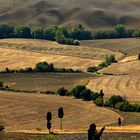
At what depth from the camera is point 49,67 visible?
155 m

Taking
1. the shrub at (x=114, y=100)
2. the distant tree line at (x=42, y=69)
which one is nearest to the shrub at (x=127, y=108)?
the shrub at (x=114, y=100)

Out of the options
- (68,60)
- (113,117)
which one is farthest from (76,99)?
(68,60)

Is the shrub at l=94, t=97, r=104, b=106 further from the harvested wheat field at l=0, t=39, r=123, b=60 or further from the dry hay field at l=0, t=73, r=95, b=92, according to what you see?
the harvested wheat field at l=0, t=39, r=123, b=60

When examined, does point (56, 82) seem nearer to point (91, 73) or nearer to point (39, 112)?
point (91, 73)

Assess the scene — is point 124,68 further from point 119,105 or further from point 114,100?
point 119,105

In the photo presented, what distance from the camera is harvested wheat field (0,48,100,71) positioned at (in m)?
164

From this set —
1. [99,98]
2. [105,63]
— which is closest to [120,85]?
[99,98]

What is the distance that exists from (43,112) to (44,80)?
40.4 m

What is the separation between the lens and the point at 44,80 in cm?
14212

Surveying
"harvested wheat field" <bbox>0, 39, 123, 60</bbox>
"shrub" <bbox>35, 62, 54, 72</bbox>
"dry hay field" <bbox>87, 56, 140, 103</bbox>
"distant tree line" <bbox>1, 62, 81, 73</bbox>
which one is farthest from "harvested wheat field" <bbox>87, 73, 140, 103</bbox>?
"harvested wheat field" <bbox>0, 39, 123, 60</bbox>

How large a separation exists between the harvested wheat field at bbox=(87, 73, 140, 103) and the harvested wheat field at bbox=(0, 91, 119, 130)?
10465 millimetres

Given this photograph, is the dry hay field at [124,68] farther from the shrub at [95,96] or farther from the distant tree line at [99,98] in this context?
the shrub at [95,96]

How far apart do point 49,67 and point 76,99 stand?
38.2m

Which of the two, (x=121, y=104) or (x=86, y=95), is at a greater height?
(x=86, y=95)
